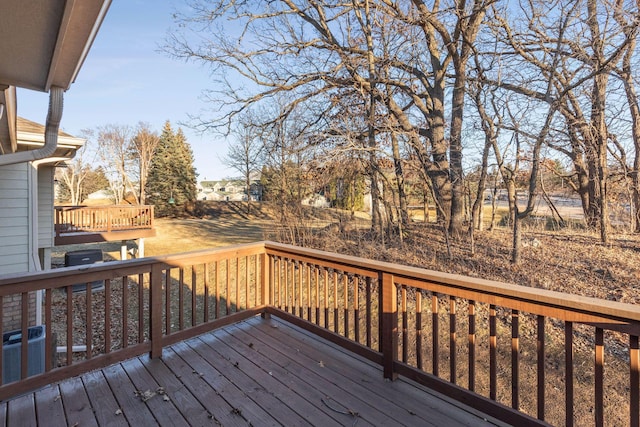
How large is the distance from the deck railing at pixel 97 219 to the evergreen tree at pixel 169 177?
41.0 feet

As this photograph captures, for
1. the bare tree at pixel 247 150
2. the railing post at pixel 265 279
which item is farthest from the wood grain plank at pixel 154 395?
the bare tree at pixel 247 150

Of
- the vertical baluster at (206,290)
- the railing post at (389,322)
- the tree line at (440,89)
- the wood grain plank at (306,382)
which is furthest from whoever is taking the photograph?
the tree line at (440,89)

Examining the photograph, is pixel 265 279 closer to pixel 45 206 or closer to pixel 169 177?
pixel 45 206

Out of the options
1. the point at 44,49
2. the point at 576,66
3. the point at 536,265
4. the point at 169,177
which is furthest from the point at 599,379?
the point at 169,177

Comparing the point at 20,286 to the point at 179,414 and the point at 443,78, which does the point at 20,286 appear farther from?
the point at 443,78

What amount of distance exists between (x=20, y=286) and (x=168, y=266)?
93 cm

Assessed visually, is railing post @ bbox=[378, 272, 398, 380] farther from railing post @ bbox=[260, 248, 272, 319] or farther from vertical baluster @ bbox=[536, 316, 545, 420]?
railing post @ bbox=[260, 248, 272, 319]

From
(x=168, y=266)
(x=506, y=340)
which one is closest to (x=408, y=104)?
(x=506, y=340)

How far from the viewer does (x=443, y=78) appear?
7.50 meters

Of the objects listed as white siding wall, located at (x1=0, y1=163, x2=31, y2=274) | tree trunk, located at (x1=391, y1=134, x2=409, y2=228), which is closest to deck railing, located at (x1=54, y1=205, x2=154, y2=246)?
white siding wall, located at (x1=0, y1=163, x2=31, y2=274)

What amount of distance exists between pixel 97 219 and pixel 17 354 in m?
8.55

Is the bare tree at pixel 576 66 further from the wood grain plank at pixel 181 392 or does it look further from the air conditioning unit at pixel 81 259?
the air conditioning unit at pixel 81 259

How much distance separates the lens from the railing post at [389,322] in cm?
238

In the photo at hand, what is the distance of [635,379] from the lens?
4.85 feet
